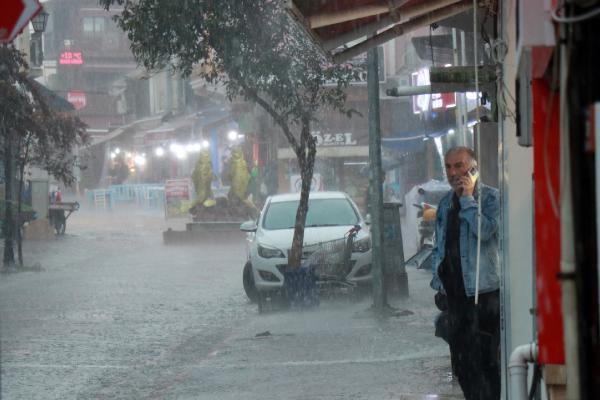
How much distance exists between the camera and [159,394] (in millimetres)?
9000

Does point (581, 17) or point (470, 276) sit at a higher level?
point (581, 17)

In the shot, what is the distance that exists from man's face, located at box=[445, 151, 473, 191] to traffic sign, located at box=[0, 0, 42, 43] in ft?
8.29

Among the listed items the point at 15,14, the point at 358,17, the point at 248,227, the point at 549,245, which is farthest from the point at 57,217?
the point at 549,245

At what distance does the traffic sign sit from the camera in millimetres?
6461

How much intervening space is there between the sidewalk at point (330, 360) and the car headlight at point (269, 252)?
122 centimetres

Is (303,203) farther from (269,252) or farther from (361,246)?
(361,246)

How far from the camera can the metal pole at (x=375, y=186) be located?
13.3m

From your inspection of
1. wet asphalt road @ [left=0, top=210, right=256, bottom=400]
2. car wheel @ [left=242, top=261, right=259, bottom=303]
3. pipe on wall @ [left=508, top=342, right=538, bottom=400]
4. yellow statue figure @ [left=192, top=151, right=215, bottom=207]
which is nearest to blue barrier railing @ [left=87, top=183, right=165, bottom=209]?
yellow statue figure @ [left=192, top=151, right=215, bottom=207]

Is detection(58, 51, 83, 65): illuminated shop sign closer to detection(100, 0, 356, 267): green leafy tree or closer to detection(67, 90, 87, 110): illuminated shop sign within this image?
detection(67, 90, 87, 110): illuminated shop sign

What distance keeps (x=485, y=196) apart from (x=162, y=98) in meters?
65.1

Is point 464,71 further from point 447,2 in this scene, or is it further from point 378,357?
point 378,357

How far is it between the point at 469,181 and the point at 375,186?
6.87m

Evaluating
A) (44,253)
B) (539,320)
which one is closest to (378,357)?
(539,320)

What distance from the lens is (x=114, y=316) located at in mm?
14547
